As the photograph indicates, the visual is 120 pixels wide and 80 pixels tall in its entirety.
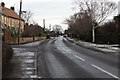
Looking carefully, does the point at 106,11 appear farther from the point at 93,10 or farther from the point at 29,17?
the point at 29,17

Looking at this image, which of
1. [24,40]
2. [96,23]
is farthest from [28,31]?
[96,23]

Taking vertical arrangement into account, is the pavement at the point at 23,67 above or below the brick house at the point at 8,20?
below

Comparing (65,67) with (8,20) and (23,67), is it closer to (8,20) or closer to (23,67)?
(23,67)

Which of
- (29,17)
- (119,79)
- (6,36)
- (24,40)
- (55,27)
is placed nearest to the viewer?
(119,79)

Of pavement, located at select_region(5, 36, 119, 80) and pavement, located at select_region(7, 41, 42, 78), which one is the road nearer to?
pavement, located at select_region(5, 36, 119, 80)

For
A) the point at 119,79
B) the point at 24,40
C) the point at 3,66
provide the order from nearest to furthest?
1. the point at 119,79
2. the point at 3,66
3. the point at 24,40

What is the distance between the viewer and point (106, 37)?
144 feet

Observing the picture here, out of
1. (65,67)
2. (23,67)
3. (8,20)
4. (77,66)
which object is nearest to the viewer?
(23,67)

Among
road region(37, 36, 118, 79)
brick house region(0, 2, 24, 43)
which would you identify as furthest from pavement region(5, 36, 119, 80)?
brick house region(0, 2, 24, 43)

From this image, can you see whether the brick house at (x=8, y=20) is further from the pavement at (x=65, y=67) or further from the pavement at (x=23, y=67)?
the pavement at (x=65, y=67)

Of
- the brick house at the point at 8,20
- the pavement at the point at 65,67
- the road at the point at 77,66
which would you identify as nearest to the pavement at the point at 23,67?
the pavement at the point at 65,67

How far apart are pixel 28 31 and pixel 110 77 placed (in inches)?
1910

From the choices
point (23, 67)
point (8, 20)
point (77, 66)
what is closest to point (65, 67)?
point (77, 66)

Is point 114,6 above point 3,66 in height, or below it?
above
